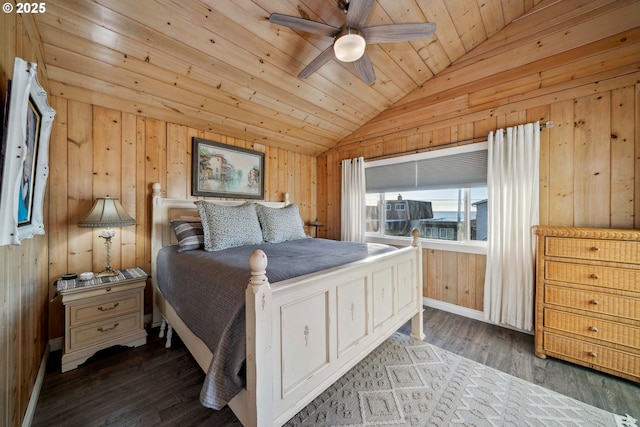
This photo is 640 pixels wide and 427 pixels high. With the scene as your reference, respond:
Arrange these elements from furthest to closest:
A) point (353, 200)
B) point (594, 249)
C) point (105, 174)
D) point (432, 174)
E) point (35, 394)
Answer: point (353, 200) → point (432, 174) → point (105, 174) → point (594, 249) → point (35, 394)

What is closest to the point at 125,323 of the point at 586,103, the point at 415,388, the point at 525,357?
the point at 415,388

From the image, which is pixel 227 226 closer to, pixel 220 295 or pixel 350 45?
pixel 220 295

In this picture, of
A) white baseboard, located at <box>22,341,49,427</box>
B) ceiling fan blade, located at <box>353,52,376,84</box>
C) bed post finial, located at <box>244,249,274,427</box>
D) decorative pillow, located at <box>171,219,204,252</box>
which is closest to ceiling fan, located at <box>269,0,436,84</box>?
ceiling fan blade, located at <box>353,52,376,84</box>

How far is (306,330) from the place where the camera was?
127 cm

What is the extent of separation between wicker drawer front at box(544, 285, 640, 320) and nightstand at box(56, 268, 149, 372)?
343 centimetres

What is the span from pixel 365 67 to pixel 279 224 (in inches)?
69.0

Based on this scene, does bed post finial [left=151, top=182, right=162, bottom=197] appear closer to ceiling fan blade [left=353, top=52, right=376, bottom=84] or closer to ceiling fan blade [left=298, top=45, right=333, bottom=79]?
ceiling fan blade [left=298, top=45, right=333, bottom=79]

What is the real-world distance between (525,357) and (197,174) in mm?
3652

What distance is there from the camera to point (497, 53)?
252 centimetres

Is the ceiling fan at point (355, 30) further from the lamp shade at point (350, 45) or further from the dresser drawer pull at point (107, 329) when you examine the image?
the dresser drawer pull at point (107, 329)

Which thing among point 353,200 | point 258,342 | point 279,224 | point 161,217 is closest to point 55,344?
point 161,217

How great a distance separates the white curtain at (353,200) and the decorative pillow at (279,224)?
3.13 feet

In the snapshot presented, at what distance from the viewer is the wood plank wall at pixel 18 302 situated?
101cm

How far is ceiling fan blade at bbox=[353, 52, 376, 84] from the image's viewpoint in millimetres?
1932
